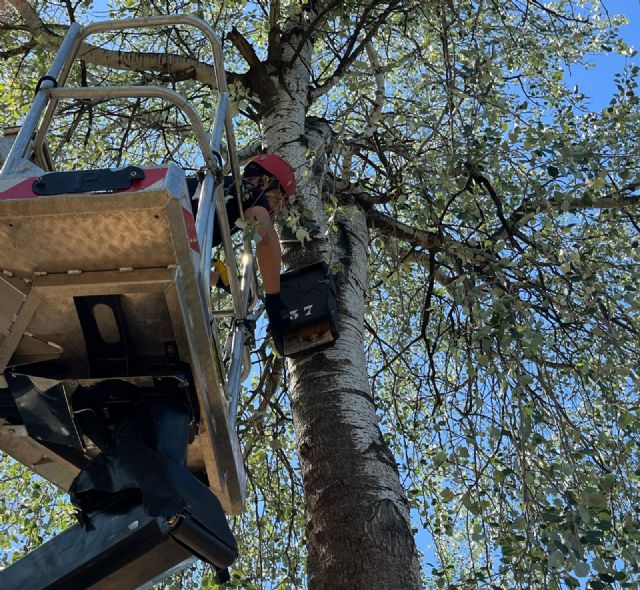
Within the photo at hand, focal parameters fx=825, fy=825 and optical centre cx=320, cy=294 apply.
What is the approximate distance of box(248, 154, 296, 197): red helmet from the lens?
4.26 meters

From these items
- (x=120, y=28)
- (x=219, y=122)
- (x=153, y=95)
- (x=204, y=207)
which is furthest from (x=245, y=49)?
(x=204, y=207)

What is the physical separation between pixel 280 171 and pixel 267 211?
0.33 metres

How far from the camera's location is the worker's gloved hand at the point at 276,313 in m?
3.96

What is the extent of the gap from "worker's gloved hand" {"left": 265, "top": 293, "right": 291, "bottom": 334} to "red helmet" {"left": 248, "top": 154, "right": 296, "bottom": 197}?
595mm

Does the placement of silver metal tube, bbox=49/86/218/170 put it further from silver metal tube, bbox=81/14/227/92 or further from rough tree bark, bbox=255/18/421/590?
rough tree bark, bbox=255/18/421/590

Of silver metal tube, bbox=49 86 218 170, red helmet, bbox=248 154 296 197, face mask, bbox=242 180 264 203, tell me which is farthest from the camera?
red helmet, bbox=248 154 296 197

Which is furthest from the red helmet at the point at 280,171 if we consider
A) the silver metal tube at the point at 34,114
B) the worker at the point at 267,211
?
the silver metal tube at the point at 34,114

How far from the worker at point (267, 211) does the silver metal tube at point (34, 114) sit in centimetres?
83

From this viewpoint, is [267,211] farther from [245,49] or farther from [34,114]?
[245,49]

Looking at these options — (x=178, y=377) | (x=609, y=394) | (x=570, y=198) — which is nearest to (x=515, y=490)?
(x=609, y=394)

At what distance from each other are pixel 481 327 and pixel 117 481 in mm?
1832

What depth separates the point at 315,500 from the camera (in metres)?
3.27

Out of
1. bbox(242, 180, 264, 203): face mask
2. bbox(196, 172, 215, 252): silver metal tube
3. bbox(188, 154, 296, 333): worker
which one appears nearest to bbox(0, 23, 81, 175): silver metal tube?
bbox(196, 172, 215, 252): silver metal tube

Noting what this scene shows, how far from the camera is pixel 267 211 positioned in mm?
4031
